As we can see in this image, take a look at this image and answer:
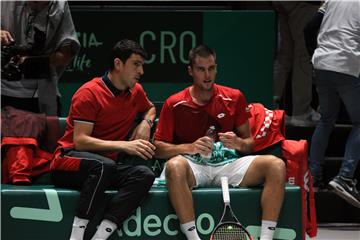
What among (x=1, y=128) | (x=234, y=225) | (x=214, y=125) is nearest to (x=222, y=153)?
(x=214, y=125)

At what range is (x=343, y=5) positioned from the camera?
21.8 feet

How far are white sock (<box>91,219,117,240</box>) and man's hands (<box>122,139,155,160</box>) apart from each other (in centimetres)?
45

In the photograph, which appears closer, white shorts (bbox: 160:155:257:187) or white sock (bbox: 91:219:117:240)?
white sock (bbox: 91:219:117:240)

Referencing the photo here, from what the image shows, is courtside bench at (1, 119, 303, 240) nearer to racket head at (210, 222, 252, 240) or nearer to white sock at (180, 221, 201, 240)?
white sock at (180, 221, 201, 240)

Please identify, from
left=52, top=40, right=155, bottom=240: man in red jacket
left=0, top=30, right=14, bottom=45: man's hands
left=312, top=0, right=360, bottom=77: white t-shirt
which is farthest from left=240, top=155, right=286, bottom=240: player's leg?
left=0, top=30, right=14, bottom=45: man's hands

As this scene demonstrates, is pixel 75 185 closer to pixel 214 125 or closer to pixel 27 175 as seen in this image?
pixel 27 175

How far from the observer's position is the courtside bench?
17.9ft

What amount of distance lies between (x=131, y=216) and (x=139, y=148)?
1.35ft

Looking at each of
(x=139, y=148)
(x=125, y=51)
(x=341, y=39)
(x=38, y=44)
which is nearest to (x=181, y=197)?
(x=139, y=148)

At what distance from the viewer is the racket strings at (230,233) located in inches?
206

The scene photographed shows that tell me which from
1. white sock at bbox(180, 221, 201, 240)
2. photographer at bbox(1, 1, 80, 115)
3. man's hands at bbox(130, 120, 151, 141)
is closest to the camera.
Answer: white sock at bbox(180, 221, 201, 240)

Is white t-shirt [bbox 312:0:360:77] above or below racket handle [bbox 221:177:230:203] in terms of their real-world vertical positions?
above

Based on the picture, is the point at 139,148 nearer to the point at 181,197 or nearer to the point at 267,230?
the point at 181,197

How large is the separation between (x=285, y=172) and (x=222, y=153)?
47cm
